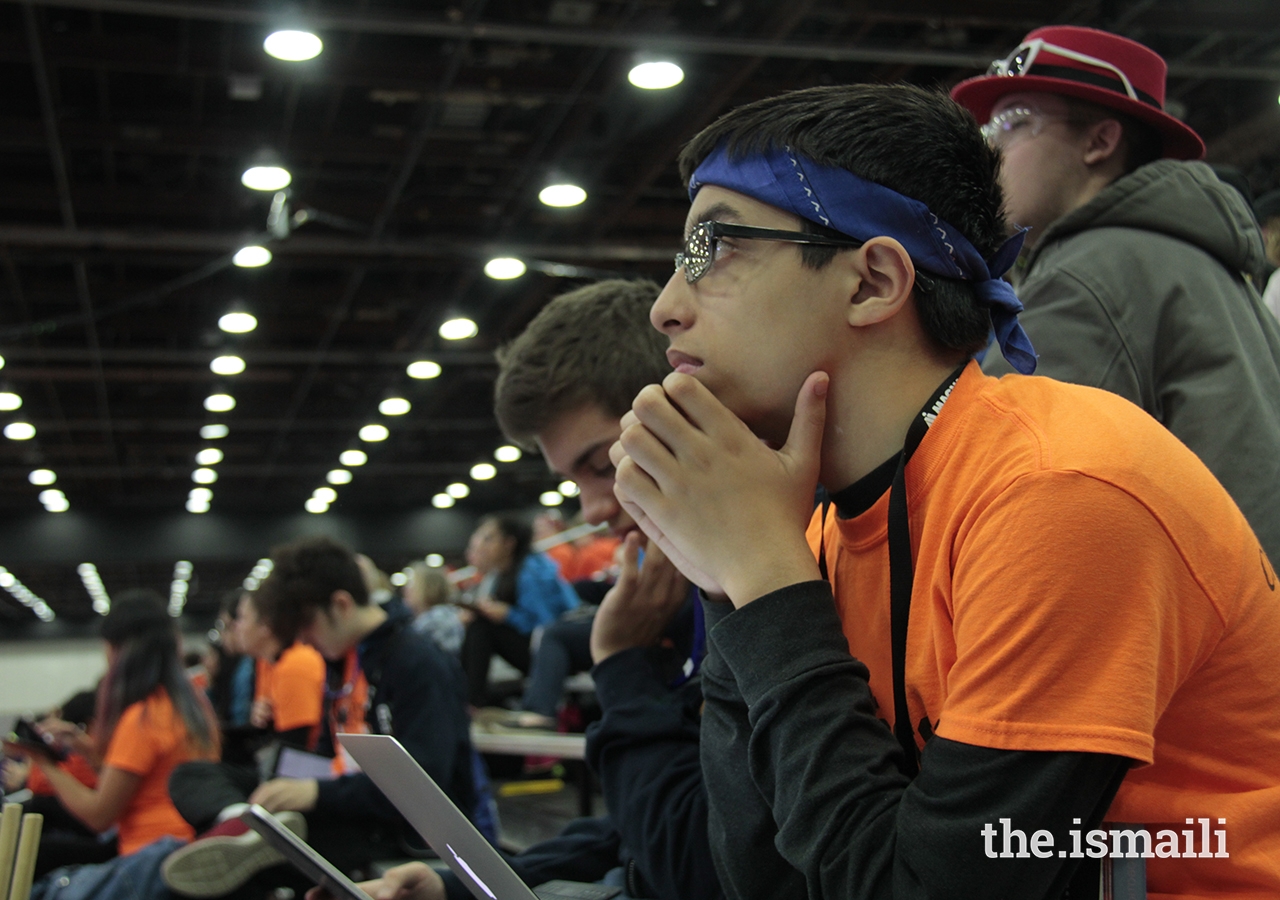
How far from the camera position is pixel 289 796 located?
3678 millimetres

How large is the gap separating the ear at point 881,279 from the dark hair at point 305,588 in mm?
3356

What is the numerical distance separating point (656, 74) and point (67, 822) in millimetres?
5275

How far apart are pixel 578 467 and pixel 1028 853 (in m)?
1.43

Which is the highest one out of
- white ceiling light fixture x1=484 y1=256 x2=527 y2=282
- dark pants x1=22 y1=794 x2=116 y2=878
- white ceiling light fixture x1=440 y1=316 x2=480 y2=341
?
white ceiling light fixture x1=440 y1=316 x2=480 y2=341

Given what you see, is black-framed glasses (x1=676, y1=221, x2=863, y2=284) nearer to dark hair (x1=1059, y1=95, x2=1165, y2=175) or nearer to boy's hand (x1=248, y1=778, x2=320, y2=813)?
dark hair (x1=1059, y1=95, x2=1165, y2=175)

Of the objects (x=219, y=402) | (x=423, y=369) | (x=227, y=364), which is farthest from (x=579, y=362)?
(x=219, y=402)

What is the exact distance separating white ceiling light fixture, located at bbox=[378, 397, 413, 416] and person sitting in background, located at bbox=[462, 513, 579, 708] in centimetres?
714

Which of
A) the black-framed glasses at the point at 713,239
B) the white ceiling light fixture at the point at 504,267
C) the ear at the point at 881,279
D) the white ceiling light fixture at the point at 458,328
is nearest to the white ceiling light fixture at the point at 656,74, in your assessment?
the white ceiling light fixture at the point at 504,267

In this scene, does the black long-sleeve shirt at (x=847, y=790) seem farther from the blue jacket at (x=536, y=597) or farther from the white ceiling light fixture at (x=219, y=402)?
the white ceiling light fixture at (x=219, y=402)

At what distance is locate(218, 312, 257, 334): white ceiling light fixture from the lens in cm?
1135

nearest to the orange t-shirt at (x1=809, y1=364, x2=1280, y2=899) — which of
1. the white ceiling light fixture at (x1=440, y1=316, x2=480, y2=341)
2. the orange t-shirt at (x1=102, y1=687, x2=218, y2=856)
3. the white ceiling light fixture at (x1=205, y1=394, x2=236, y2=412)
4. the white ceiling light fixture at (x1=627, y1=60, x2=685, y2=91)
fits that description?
the orange t-shirt at (x1=102, y1=687, x2=218, y2=856)

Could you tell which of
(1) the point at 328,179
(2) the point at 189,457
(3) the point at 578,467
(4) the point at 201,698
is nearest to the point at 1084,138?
(3) the point at 578,467

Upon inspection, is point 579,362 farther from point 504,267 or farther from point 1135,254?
point 504,267

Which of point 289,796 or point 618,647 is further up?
point 618,647
